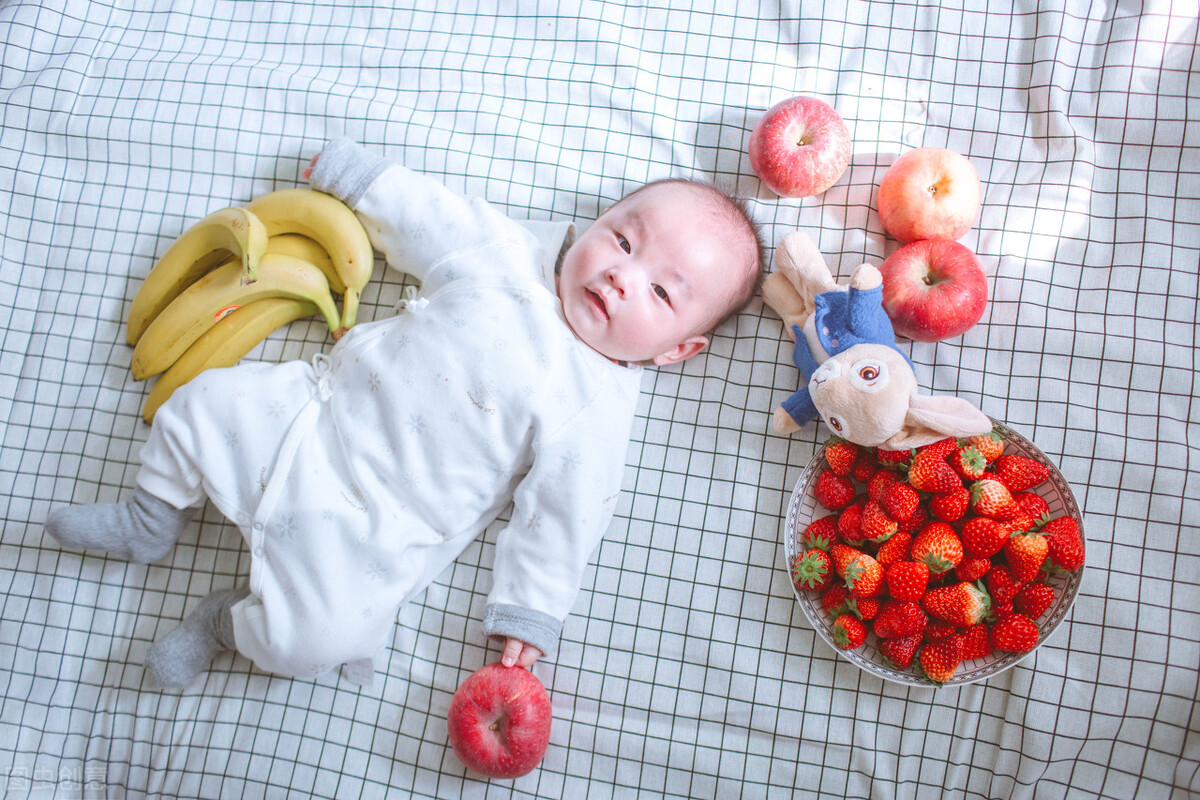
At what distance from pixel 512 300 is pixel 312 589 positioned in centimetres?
56

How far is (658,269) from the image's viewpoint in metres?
1.25

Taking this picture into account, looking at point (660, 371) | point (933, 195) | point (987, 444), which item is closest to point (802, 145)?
point (933, 195)

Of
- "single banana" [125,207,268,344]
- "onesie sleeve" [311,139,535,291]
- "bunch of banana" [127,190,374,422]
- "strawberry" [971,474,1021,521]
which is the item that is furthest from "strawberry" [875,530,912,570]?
"single banana" [125,207,268,344]

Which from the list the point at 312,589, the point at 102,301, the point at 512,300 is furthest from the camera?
the point at 102,301

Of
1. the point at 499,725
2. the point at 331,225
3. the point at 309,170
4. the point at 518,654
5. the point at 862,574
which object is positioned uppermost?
the point at 309,170

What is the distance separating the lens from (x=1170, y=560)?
125 centimetres

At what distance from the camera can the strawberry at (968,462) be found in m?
1.21

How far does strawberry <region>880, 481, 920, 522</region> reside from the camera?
120 cm

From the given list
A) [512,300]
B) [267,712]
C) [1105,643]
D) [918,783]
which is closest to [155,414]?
[267,712]

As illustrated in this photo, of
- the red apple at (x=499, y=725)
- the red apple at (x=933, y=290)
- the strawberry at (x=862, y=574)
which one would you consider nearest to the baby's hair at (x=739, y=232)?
the red apple at (x=933, y=290)

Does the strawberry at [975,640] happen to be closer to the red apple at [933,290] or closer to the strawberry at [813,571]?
the strawberry at [813,571]

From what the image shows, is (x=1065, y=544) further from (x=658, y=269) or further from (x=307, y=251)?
(x=307, y=251)

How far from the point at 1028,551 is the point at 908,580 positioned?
0.59 feet

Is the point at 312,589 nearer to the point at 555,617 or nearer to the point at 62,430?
the point at 555,617
